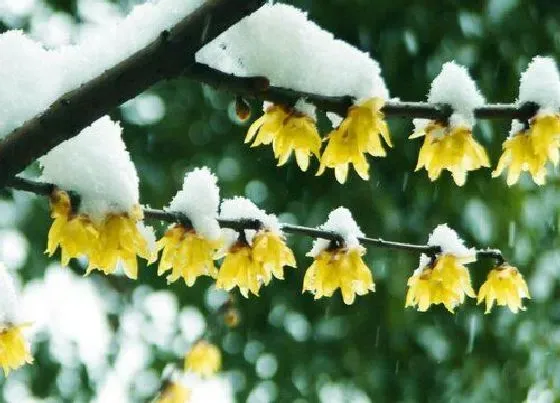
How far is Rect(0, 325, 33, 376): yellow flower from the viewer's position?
2.95 feet

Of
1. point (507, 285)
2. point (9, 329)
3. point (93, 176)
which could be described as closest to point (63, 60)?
point (93, 176)

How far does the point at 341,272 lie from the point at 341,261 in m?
0.01

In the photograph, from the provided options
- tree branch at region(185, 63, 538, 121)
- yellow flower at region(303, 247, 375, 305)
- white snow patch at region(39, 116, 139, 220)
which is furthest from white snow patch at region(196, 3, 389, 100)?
yellow flower at region(303, 247, 375, 305)

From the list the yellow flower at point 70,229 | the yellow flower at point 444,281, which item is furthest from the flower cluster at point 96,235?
the yellow flower at point 444,281

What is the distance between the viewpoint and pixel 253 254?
0.89 metres

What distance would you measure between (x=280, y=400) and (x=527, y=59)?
1.14 metres

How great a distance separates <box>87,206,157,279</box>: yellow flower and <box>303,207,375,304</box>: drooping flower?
9.4 inches

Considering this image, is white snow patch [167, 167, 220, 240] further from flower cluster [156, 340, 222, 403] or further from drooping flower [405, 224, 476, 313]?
flower cluster [156, 340, 222, 403]

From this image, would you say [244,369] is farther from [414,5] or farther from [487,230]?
[414,5]

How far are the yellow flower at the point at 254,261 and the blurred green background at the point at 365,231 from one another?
3.23 ft

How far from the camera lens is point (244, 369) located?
225cm

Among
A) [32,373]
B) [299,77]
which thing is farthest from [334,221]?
[32,373]

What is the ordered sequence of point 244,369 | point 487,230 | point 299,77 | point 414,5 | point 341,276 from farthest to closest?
1. point 244,369
2. point 487,230
3. point 414,5
4. point 341,276
5. point 299,77

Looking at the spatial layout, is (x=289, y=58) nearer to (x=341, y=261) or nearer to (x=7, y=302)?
(x=341, y=261)
